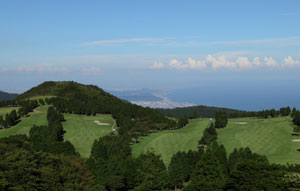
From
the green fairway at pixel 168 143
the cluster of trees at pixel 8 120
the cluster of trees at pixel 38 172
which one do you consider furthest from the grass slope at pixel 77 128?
the cluster of trees at pixel 38 172

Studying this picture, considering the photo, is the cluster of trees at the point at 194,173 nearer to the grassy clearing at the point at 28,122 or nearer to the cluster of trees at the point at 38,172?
the cluster of trees at the point at 38,172

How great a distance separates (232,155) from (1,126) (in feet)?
350

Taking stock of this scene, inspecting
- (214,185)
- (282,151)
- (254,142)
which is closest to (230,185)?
(214,185)

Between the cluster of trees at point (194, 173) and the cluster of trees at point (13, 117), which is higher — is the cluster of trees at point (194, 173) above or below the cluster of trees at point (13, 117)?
below

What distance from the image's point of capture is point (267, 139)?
4296 inches

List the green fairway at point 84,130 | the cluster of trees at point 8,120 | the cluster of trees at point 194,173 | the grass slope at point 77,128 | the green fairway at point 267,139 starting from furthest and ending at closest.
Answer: the cluster of trees at point 8,120, the grass slope at point 77,128, the green fairway at point 84,130, the green fairway at point 267,139, the cluster of trees at point 194,173

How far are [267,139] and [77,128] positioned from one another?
8185 cm

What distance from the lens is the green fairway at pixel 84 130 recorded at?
4460 inches

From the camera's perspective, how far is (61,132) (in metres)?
124

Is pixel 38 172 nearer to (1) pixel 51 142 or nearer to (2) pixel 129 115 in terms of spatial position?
(1) pixel 51 142

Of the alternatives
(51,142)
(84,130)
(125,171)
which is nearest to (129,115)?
(84,130)

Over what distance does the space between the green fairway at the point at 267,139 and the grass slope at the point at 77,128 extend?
171 feet

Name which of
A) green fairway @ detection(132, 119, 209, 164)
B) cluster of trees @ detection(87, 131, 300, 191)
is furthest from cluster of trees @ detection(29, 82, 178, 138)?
cluster of trees @ detection(87, 131, 300, 191)

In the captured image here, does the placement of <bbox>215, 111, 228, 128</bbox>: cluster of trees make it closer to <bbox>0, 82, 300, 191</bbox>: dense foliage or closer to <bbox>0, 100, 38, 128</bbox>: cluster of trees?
<bbox>0, 82, 300, 191</bbox>: dense foliage
